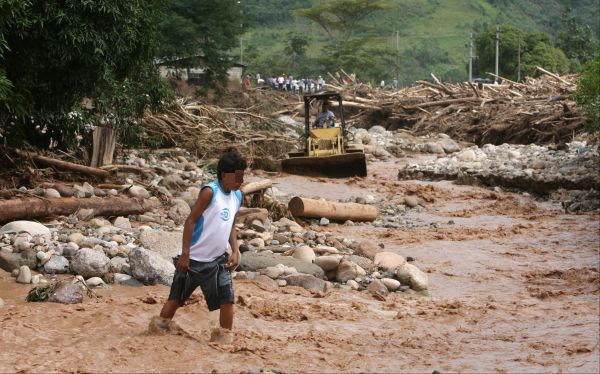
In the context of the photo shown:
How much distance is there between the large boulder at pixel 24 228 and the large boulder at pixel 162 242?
1151mm

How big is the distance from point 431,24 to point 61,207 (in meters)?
82.3

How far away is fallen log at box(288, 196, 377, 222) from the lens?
14.0 m

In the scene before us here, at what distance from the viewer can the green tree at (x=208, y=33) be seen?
3209 centimetres

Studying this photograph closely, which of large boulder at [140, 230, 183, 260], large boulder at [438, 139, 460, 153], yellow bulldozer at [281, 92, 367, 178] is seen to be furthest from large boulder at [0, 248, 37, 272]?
large boulder at [438, 139, 460, 153]

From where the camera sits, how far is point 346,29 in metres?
63.9

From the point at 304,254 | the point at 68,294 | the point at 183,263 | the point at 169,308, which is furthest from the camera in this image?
the point at 304,254

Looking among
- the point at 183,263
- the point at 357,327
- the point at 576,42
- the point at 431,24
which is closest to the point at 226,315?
the point at 183,263

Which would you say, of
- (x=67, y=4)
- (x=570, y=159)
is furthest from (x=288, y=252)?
(x=570, y=159)

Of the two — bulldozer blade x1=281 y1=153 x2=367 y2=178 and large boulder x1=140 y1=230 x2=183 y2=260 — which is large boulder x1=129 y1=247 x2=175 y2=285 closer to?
large boulder x1=140 y1=230 x2=183 y2=260

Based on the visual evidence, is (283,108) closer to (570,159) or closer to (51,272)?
(570,159)

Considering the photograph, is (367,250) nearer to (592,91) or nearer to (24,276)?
(24,276)

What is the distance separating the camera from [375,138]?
107 ft

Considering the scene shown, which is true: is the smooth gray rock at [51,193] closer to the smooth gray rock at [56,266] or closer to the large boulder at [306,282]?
the smooth gray rock at [56,266]

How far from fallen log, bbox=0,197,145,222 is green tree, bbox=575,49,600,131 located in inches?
412
